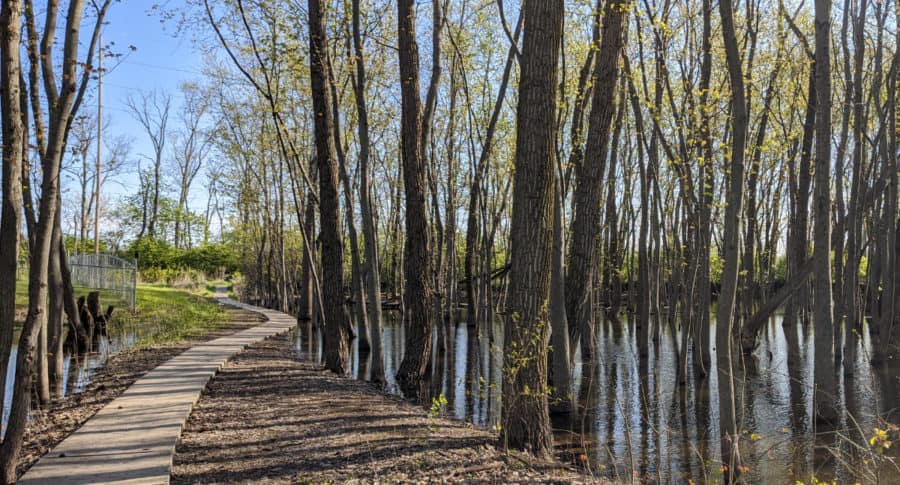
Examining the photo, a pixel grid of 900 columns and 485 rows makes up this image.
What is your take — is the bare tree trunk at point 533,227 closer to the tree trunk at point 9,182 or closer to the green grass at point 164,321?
the tree trunk at point 9,182

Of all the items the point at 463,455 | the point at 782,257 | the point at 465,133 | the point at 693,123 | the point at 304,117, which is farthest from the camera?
the point at 782,257

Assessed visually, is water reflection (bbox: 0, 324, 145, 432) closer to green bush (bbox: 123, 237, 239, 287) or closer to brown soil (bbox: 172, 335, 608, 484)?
brown soil (bbox: 172, 335, 608, 484)

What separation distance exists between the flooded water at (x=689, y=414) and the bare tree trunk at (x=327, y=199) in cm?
121

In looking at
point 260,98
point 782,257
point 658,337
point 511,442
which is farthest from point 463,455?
point 782,257

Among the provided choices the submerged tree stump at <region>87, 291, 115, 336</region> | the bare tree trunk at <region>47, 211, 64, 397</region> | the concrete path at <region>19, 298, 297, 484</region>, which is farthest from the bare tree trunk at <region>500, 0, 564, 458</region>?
Result: the submerged tree stump at <region>87, 291, 115, 336</region>

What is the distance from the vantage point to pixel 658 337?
1555 centimetres

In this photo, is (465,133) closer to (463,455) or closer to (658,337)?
(658,337)

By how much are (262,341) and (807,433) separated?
991cm

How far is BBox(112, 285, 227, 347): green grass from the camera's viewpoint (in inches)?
521

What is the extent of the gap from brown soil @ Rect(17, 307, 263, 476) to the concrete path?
0.68ft

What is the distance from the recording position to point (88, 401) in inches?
273

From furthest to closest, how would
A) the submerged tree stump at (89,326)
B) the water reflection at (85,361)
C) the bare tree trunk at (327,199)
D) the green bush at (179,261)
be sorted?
the green bush at (179,261) < the submerged tree stump at (89,326) < the bare tree trunk at (327,199) < the water reflection at (85,361)

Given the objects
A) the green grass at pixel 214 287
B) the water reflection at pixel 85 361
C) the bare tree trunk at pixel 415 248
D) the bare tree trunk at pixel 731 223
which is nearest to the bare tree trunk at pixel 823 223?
the bare tree trunk at pixel 731 223

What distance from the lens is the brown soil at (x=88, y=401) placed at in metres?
5.27
